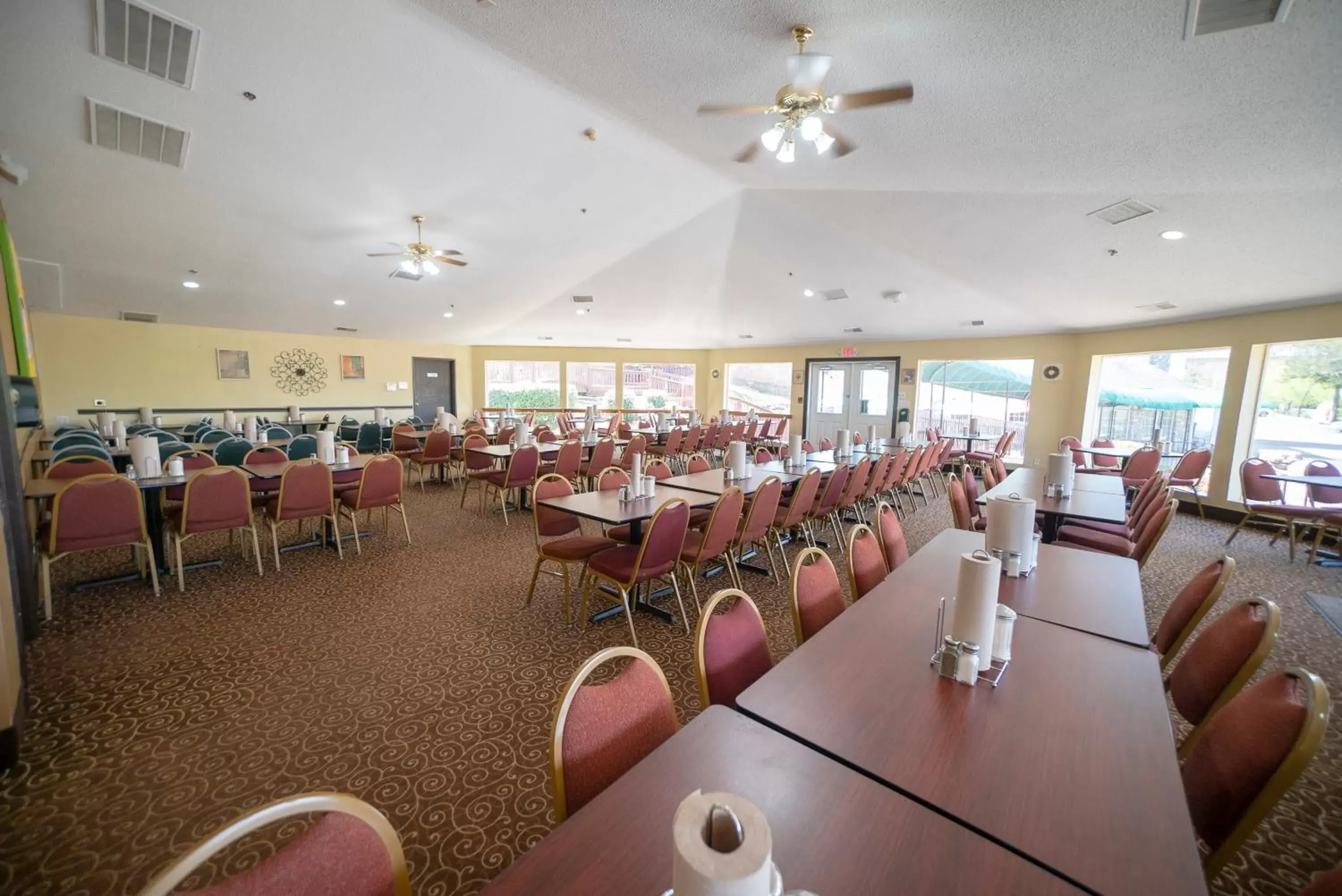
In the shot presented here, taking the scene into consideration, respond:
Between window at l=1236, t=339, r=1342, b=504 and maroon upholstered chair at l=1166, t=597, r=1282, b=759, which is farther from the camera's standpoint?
window at l=1236, t=339, r=1342, b=504

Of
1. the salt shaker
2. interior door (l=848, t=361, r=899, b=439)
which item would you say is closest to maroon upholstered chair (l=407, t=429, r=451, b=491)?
the salt shaker

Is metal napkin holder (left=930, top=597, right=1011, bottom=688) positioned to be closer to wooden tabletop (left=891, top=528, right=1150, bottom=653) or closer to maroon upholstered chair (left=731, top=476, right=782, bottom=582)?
wooden tabletop (left=891, top=528, right=1150, bottom=653)

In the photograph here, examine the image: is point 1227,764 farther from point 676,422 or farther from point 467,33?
point 676,422

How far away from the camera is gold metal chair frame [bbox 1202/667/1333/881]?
103cm

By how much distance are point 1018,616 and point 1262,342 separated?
25.3 feet

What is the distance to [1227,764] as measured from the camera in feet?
3.92

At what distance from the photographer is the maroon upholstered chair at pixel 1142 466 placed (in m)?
6.78

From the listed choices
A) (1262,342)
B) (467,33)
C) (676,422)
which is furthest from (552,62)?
(1262,342)

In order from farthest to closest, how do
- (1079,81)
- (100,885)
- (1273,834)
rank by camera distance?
(1079,81)
(1273,834)
(100,885)

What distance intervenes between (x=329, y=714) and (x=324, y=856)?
201 centimetres

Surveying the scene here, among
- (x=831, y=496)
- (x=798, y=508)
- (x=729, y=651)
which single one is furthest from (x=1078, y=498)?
(x=729, y=651)

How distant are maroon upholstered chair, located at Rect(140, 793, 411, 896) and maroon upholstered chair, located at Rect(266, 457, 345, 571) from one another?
4.06 meters

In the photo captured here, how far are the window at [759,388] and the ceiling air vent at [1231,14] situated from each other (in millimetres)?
10648

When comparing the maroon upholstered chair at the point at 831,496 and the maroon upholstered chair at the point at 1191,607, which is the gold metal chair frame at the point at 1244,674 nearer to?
the maroon upholstered chair at the point at 1191,607
